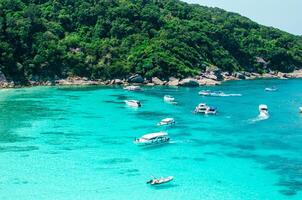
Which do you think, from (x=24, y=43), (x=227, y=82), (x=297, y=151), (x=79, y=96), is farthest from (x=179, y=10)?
(x=297, y=151)

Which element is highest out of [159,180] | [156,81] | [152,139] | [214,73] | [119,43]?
A: [119,43]

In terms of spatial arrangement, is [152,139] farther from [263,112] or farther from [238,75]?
[238,75]

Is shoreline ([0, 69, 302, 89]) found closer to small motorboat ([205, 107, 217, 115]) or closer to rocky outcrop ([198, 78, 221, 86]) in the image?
rocky outcrop ([198, 78, 221, 86])

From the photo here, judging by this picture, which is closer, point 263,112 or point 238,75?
point 263,112

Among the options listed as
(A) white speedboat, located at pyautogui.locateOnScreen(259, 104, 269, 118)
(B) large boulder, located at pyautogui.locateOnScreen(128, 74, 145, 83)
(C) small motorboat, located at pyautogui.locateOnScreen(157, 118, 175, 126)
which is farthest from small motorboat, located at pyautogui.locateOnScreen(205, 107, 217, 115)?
(B) large boulder, located at pyautogui.locateOnScreen(128, 74, 145, 83)

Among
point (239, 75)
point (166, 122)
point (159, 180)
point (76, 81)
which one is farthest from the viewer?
point (239, 75)

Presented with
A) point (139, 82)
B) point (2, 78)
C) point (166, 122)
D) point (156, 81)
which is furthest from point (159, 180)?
point (156, 81)
